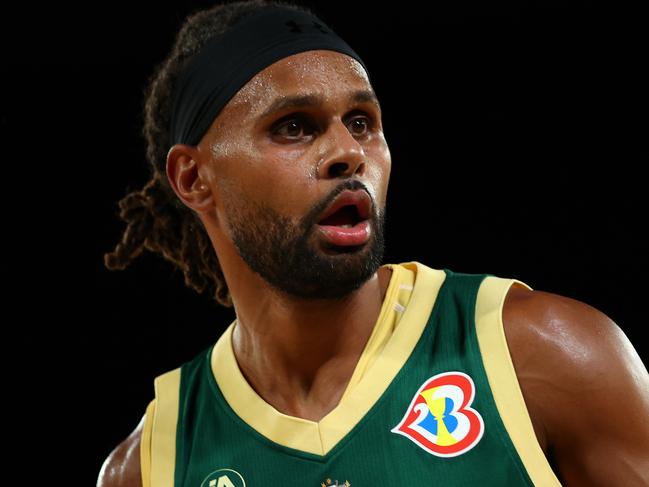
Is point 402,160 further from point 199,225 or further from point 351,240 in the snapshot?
point 351,240

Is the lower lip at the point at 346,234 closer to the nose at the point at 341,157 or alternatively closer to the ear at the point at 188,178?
the nose at the point at 341,157

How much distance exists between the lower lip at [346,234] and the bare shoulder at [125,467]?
2.12 ft

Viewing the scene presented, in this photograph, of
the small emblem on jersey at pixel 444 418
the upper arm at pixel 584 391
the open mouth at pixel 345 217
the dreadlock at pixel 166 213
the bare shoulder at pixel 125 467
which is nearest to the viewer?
the upper arm at pixel 584 391

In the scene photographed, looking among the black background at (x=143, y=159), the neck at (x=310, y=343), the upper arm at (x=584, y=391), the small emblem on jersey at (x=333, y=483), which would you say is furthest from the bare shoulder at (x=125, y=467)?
the black background at (x=143, y=159)

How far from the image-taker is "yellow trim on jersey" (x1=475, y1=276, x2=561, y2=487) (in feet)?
5.19

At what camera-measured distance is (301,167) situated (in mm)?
1753

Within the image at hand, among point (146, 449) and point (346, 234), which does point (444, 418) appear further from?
point (146, 449)

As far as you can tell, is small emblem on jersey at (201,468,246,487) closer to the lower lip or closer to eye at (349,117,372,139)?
the lower lip

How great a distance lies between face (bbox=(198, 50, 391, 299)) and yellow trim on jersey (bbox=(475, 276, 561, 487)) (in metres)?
0.22

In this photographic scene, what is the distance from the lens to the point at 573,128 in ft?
10.7

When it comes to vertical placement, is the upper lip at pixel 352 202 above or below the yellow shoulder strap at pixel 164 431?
above

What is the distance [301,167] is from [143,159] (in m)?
1.66

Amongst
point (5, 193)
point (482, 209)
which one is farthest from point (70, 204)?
point (482, 209)

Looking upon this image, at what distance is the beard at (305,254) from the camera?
1740mm
